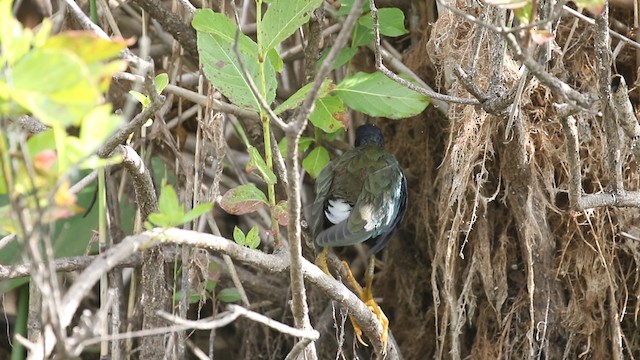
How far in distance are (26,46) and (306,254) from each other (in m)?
2.20

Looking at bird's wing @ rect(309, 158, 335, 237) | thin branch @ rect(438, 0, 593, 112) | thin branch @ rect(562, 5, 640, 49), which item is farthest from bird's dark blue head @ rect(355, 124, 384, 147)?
thin branch @ rect(438, 0, 593, 112)

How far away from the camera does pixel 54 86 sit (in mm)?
1208

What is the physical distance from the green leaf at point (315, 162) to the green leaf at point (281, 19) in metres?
0.96

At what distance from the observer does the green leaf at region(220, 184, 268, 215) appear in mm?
2430

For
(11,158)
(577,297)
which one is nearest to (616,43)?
(577,297)

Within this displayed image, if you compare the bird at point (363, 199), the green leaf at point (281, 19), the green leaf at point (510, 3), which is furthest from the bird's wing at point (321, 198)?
the green leaf at point (510, 3)

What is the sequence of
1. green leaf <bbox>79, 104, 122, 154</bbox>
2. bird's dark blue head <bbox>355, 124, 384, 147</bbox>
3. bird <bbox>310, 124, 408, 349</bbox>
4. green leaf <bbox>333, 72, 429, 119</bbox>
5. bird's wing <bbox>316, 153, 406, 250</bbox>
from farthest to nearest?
bird's dark blue head <bbox>355, 124, 384, 147</bbox>, bird <bbox>310, 124, 408, 349</bbox>, bird's wing <bbox>316, 153, 406, 250</bbox>, green leaf <bbox>333, 72, 429, 119</bbox>, green leaf <bbox>79, 104, 122, 154</bbox>

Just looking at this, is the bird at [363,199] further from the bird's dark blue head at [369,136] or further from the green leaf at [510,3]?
the green leaf at [510,3]

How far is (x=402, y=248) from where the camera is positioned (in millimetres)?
3705

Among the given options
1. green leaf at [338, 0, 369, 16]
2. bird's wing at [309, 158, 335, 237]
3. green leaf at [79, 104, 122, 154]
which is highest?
green leaf at [79, 104, 122, 154]

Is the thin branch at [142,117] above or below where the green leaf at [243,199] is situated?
above

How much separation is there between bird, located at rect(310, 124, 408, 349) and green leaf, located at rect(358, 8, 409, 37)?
0.48 meters

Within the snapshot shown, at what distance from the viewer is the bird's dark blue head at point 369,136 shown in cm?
346

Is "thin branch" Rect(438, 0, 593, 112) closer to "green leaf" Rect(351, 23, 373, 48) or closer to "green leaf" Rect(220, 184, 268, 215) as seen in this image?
"green leaf" Rect(220, 184, 268, 215)
